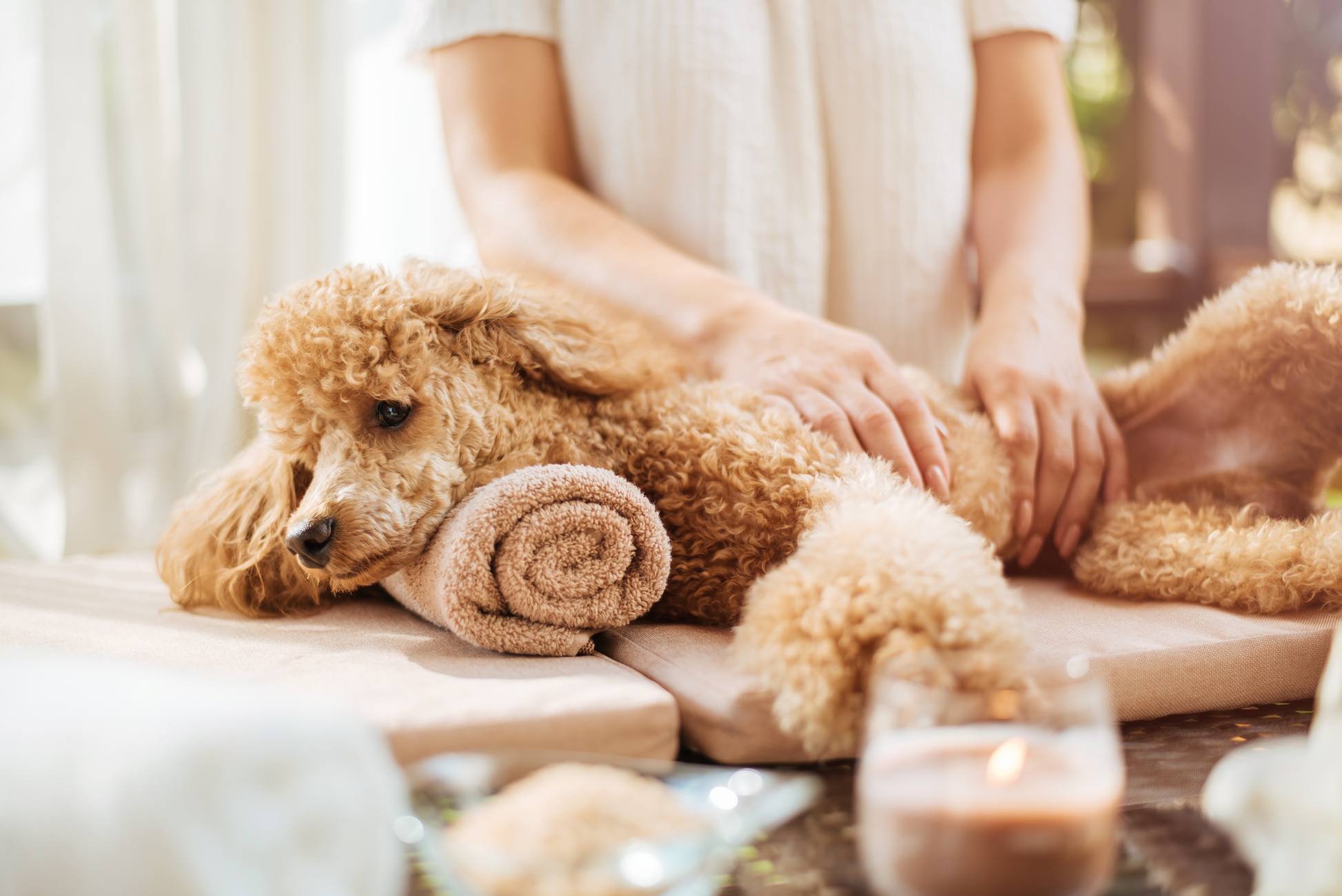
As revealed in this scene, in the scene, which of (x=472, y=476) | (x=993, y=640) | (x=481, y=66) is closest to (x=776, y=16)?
(x=481, y=66)

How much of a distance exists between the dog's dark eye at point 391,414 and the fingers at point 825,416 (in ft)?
1.22

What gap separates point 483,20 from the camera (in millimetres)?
1415

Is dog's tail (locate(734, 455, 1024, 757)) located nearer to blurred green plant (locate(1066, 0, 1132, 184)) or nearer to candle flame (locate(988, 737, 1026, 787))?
candle flame (locate(988, 737, 1026, 787))

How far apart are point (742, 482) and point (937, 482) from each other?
0.21 meters

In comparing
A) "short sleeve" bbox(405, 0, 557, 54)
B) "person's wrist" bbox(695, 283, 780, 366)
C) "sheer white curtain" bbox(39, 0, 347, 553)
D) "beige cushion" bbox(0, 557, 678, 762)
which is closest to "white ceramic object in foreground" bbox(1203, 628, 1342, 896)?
"beige cushion" bbox(0, 557, 678, 762)

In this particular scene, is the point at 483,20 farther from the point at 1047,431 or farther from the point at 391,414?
the point at 1047,431

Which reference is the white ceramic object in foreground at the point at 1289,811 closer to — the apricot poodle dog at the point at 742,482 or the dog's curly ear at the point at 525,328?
the apricot poodle dog at the point at 742,482

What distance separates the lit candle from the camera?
19.9 inches

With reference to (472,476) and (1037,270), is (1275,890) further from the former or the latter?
(1037,270)

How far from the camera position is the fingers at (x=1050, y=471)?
1198 mm

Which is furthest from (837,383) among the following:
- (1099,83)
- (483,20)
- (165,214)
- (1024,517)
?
(1099,83)

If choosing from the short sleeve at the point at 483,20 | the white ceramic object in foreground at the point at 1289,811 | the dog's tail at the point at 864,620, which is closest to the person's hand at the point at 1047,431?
the dog's tail at the point at 864,620

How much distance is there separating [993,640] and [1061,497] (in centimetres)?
53

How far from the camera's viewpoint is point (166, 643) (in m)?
0.96
